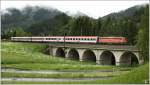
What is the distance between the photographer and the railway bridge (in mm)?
81875

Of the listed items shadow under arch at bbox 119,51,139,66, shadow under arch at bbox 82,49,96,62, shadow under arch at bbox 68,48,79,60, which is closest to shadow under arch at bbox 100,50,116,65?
shadow under arch at bbox 82,49,96,62

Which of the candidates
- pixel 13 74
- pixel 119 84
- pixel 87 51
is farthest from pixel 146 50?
pixel 87 51

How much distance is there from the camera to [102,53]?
9012 cm

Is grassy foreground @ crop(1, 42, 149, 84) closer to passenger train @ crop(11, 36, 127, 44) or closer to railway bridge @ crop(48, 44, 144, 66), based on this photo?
passenger train @ crop(11, 36, 127, 44)

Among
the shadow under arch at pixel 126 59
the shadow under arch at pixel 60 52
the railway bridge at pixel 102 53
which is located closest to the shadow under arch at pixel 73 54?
the railway bridge at pixel 102 53

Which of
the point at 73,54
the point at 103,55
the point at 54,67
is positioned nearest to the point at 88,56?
the point at 103,55

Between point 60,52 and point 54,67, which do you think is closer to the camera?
point 54,67

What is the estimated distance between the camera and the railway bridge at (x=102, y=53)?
81.9 m

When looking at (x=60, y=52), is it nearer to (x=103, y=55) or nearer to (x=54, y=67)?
(x=103, y=55)

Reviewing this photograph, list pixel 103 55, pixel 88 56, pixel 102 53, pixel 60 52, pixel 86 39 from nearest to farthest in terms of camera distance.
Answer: pixel 102 53
pixel 103 55
pixel 88 56
pixel 86 39
pixel 60 52

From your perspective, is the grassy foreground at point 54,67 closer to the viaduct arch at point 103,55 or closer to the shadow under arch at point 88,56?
the viaduct arch at point 103,55

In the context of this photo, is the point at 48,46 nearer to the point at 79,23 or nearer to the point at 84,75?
the point at 79,23

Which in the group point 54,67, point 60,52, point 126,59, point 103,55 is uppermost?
point 60,52

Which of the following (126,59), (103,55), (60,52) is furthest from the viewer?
(60,52)
